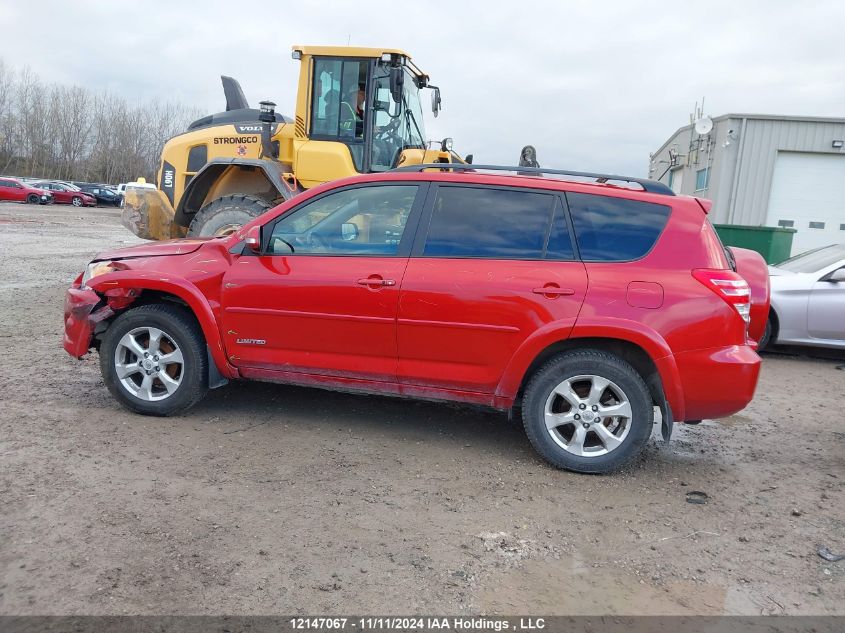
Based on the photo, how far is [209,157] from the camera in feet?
30.0

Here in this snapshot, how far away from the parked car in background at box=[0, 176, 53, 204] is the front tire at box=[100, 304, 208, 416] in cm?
3896

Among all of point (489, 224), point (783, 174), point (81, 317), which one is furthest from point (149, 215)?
point (783, 174)

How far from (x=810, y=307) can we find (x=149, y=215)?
27.3 ft

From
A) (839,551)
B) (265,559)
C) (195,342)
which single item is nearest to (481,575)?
(265,559)

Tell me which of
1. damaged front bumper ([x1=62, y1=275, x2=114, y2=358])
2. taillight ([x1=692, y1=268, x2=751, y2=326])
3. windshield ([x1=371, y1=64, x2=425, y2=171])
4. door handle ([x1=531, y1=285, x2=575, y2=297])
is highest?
windshield ([x1=371, y1=64, x2=425, y2=171])

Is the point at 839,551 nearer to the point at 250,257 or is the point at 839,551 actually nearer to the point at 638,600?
the point at 638,600

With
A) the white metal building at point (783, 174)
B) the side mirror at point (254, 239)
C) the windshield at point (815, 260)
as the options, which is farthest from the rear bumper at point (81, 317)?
the white metal building at point (783, 174)

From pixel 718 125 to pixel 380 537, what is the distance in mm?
20372

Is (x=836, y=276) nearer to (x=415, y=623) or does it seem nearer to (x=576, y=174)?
(x=576, y=174)

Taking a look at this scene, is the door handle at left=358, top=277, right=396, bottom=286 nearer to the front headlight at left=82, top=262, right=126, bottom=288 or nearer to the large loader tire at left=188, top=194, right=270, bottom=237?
the front headlight at left=82, top=262, right=126, bottom=288

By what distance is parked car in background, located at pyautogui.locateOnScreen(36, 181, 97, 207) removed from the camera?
1571 inches

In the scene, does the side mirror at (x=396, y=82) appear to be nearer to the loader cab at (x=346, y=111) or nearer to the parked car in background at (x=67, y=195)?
the loader cab at (x=346, y=111)

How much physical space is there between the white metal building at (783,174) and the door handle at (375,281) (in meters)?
17.8

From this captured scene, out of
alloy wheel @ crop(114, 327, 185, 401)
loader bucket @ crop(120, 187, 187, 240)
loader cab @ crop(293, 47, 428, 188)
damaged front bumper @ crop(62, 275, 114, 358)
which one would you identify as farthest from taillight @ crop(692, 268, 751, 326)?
loader bucket @ crop(120, 187, 187, 240)
